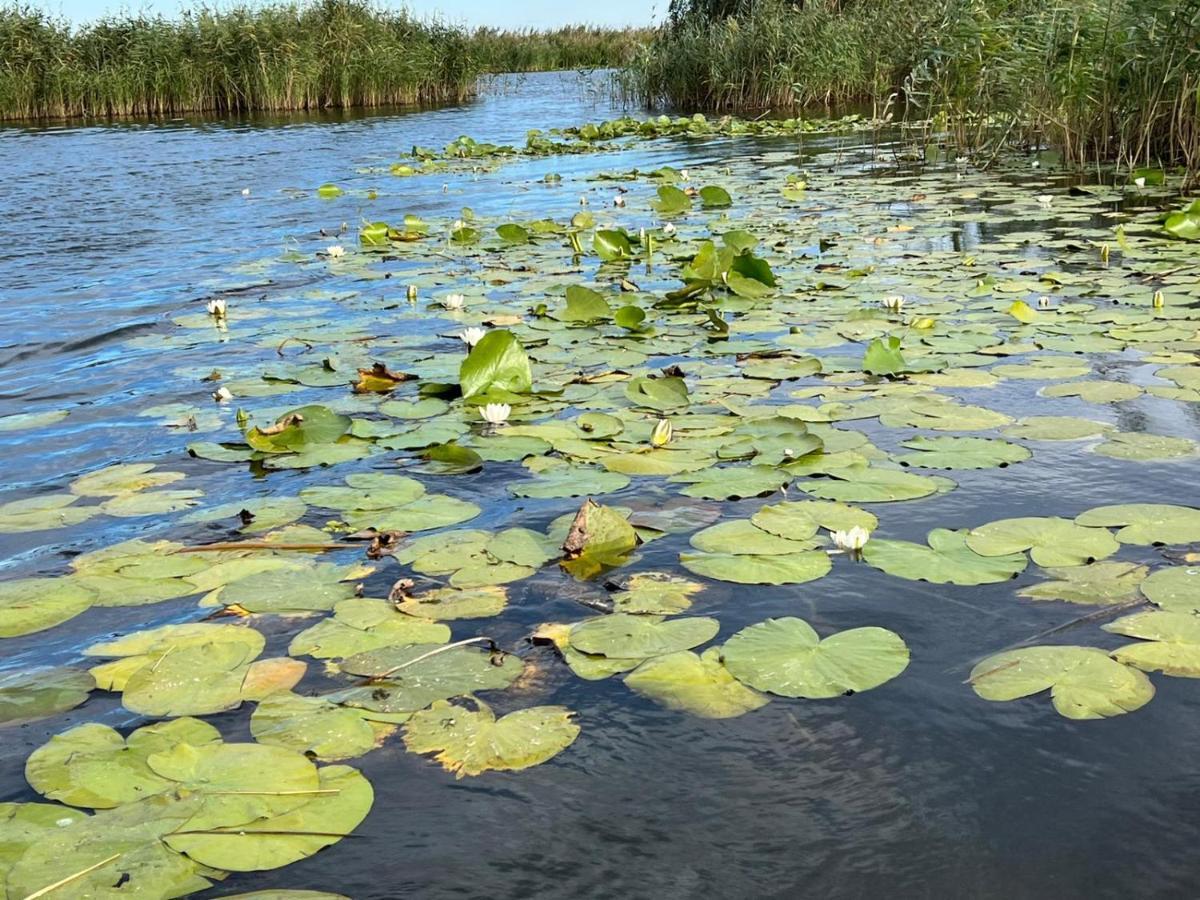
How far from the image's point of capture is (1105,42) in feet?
23.8

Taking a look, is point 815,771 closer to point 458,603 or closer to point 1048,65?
point 458,603

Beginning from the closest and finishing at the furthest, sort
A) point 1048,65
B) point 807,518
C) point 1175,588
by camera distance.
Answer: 1. point 1175,588
2. point 807,518
3. point 1048,65

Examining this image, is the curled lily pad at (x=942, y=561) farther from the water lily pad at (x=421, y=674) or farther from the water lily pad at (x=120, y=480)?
the water lily pad at (x=120, y=480)

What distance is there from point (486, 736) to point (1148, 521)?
1.50m

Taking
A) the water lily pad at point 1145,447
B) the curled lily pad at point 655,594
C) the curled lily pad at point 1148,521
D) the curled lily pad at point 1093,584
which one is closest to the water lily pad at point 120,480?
the curled lily pad at point 655,594

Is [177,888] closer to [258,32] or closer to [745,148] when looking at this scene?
[745,148]

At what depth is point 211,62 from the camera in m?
19.9

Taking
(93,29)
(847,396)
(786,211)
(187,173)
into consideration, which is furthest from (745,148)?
(93,29)

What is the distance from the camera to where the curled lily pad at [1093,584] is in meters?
1.95

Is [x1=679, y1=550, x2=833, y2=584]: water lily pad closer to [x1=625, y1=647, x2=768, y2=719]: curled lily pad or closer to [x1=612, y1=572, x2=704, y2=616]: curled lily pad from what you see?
[x1=612, y1=572, x2=704, y2=616]: curled lily pad

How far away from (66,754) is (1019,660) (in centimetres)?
153

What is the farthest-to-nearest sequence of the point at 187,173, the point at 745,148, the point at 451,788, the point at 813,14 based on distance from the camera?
1. the point at 813,14
2. the point at 745,148
3. the point at 187,173
4. the point at 451,788

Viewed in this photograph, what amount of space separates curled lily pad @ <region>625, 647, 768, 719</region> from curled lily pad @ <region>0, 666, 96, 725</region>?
95 centimetres

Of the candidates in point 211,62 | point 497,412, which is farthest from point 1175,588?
point 211,62
